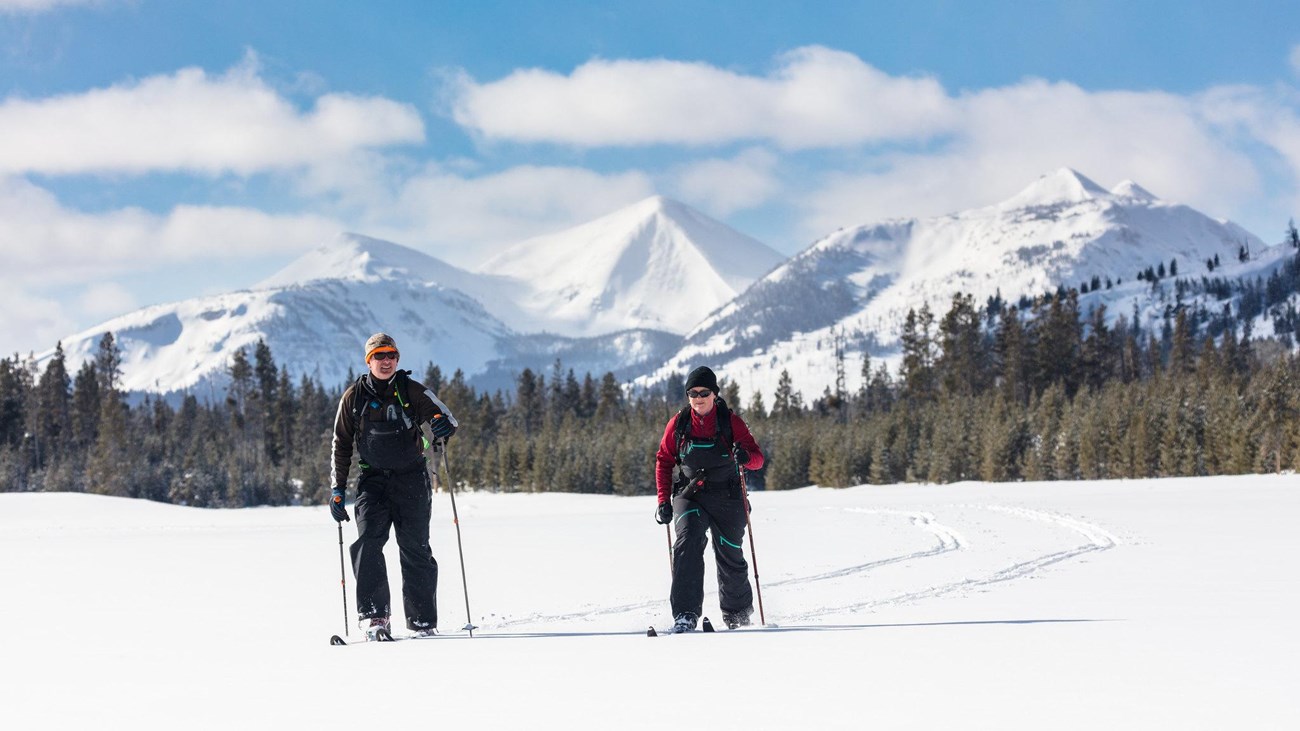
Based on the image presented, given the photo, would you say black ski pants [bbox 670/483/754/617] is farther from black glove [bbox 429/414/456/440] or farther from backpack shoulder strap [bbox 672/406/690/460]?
black glove [bbox 429/414/456/440]

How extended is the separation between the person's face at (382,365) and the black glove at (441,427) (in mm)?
594

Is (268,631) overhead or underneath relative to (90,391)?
underneath

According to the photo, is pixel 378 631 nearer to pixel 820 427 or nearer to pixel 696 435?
→ pixel 696 435

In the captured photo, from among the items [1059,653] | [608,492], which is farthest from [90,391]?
[1059,653]

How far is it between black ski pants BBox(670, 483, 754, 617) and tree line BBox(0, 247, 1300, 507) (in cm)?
5805

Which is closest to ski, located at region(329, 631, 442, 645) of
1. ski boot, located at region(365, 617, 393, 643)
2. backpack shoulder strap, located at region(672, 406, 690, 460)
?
ski boot, located at region(365, 617, 393, 643)

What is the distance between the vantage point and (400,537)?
995 centimetres

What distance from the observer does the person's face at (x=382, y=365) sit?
9.72 meters

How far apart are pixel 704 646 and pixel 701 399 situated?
2.70 meters

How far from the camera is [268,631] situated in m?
10.2

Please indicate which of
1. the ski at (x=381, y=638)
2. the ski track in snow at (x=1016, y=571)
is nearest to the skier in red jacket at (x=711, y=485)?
the ski track in snow at (x=1016, y=571)

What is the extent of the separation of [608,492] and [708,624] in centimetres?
8373

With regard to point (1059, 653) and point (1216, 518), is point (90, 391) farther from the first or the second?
point (1059, 653)

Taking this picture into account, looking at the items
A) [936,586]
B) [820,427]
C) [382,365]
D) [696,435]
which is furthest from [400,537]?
[820,427]
